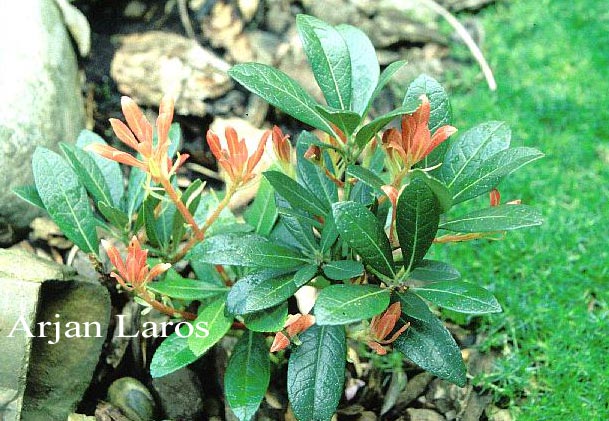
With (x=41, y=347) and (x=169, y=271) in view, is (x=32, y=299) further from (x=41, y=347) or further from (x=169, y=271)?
(x=169, y=271)

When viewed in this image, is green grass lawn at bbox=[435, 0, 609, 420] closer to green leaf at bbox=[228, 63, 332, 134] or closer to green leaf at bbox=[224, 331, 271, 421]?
green leaf at bbox=[224, 331, 271, 421]

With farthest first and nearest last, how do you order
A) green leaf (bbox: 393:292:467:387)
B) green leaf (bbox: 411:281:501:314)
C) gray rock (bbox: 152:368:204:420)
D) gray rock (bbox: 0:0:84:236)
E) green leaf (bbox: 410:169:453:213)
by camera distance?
gray rock (bbox: 0:0:84:236) < gray rock (bbox: 152:368:204:420) < green leaf (bbox: 393:292:467:387) < green leaf (bbox: 411:281:501:314) < green leaf (bbox: 410:169:453:213)

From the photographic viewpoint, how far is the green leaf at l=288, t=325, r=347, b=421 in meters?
1.64

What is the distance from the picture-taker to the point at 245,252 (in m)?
1.66

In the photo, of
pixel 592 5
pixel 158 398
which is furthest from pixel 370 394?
pixel 592 5

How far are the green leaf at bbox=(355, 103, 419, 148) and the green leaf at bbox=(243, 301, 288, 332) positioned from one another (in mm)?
445

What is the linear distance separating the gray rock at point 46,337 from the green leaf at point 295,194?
0.67 metres

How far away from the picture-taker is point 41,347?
6.28ft

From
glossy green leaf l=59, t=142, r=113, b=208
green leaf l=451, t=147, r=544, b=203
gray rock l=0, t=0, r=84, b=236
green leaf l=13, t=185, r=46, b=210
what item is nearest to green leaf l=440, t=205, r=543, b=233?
green leaf l=451, t=147, r=544, b=203

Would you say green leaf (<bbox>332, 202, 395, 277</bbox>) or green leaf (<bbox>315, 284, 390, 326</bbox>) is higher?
green leaf (<bbox>332, 202, 395, 277</bbox>)

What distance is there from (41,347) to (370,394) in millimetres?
958

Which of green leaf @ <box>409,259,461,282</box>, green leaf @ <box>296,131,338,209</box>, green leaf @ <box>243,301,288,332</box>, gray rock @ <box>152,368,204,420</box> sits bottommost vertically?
gray rock @ <box>152,368,204,420</box>

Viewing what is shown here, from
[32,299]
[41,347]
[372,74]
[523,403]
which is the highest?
[372,74]

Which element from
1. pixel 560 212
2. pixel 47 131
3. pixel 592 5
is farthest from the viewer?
pixel 592 5
